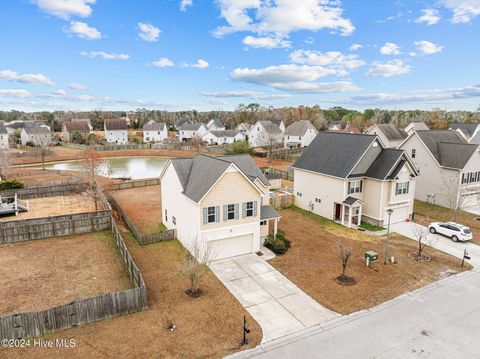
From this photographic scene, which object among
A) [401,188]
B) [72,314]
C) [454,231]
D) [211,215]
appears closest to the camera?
[72,314]

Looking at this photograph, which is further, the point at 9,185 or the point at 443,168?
the point at 9,185

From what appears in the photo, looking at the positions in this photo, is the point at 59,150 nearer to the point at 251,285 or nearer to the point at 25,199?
the point at 25,199

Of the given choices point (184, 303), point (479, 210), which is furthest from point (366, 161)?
point (184, 303)

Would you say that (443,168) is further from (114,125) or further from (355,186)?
(114,125)

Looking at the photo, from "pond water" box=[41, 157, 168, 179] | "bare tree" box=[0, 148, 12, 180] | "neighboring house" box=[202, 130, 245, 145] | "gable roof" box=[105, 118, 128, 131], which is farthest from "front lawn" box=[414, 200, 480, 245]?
"gable roof" box=[105, 118, 128, 131]

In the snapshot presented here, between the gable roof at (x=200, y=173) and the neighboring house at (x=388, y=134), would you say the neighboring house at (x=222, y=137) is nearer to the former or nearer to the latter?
the neighboring house at (x=388, y=134)

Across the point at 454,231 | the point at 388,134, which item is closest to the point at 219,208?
the point at 454,231

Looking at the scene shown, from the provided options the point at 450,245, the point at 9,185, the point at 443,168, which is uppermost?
the point at 443,168
